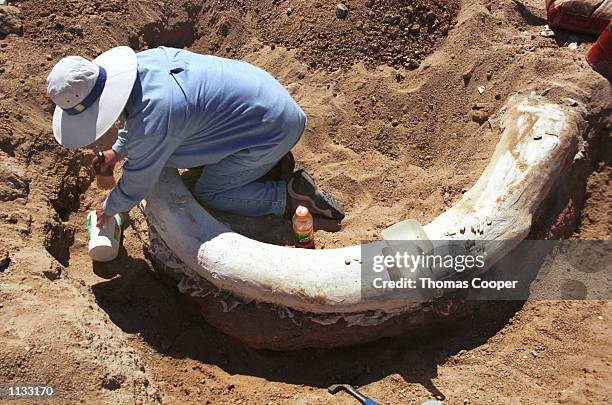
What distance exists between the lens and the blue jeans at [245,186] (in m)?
3.40

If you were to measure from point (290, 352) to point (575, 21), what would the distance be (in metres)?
3.24

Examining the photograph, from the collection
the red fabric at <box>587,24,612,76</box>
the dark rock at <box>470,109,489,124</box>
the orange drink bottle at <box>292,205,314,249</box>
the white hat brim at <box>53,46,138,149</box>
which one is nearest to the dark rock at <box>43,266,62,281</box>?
the white hat brim at <box>53,46,138,149</box>

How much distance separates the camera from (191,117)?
2975 mm

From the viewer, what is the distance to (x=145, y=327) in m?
3.38

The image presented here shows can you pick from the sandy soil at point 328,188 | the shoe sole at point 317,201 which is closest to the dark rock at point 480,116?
the sandy soil at point 328,188

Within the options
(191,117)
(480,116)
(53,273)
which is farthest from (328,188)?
(53,273)

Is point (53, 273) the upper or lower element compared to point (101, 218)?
lower

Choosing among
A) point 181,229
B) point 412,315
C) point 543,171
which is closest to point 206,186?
point 181,229

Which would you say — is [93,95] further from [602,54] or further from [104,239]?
[602,54]

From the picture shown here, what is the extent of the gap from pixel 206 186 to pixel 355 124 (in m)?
1.37

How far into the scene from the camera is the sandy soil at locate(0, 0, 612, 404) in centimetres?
288

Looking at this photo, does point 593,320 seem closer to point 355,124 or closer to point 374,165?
point 374,165

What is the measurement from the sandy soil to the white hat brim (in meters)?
0.78

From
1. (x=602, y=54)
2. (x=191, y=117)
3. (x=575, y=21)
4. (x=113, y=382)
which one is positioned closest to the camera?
(x=113, y=382)
